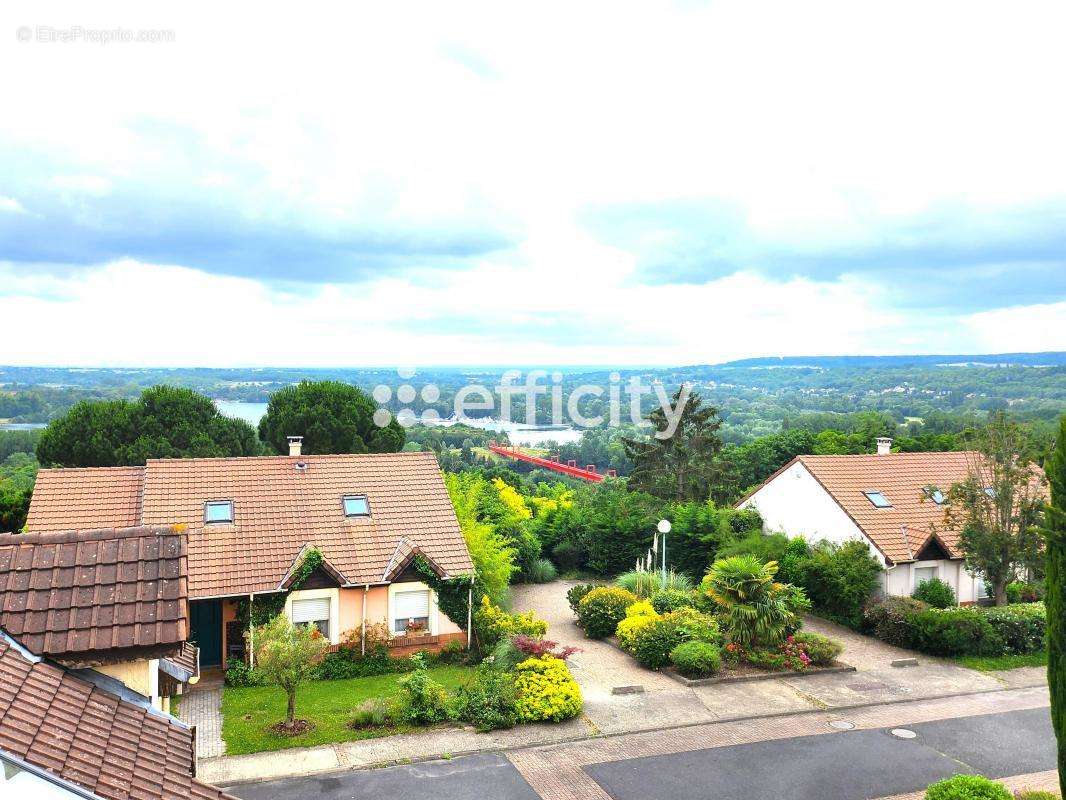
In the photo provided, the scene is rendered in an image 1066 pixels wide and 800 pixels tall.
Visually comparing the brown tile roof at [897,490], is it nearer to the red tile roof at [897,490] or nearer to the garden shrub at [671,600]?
the red tile roof at [897,490]

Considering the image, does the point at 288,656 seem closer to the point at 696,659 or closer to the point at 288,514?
the point at 288,514

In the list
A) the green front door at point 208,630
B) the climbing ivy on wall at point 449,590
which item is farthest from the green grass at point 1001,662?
the green front door at point 208,630

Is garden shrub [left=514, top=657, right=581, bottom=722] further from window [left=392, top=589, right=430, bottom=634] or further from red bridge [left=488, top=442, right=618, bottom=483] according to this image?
red bridge [left=488, top=442, right=618, bottom=483]

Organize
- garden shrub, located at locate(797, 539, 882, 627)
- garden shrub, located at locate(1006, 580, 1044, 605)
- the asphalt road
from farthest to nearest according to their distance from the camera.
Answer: garden shrub, located at locate(1006, 580, 1044, 605), garden shrub, located at locate(797, 539, 882, 627), the asphalt road

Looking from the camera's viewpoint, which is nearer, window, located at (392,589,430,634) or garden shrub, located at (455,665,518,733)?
garden shrub, located at (455,665,518,733)

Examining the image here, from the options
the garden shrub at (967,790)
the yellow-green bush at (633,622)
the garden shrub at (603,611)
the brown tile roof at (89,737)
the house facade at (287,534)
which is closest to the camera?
the brown tile roof at (89,737)

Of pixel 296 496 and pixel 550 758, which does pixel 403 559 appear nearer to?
pixel 296 496

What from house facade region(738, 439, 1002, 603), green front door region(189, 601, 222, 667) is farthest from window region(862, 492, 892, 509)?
green front door region(189, 601, 222, 667)

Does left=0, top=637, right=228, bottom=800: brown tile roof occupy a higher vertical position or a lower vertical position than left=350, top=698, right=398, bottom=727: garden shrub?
higher
